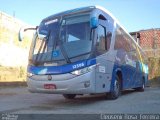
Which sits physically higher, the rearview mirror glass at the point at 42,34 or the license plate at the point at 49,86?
the rearview mirror glass at the point at 42,34

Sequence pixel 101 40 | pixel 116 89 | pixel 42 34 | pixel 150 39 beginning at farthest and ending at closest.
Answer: pixel 150 39, pixel 116 89, pixel 42 34, pixel 101 40

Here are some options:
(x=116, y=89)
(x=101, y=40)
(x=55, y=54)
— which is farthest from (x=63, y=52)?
(x=116, y=89)

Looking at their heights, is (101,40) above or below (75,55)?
above

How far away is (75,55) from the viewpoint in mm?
10797

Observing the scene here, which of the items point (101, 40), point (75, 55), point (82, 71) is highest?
point (101, 40)

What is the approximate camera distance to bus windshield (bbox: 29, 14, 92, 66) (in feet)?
35.6

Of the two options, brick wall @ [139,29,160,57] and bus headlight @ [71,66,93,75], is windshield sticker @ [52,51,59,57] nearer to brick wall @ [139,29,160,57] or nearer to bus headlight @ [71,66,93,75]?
bus headlight @ [71,66,93,75]

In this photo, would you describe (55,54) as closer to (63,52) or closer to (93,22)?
(63,52)

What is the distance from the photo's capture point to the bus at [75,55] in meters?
10.7

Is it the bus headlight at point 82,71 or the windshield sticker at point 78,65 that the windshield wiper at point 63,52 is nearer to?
the windshield sticker at point 78,65

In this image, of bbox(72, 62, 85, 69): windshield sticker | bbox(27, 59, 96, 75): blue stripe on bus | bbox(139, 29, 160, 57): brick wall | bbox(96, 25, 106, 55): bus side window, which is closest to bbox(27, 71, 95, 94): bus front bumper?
bbox(27, 59, 96, 75): blue stripe on bus

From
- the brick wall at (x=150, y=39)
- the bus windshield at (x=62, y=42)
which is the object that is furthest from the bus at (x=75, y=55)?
the brick wall at (x=150, y=39)

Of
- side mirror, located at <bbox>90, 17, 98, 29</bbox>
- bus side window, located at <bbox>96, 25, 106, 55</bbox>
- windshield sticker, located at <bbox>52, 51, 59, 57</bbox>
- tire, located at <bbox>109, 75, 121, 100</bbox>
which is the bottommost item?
tire, located at <bbox>109, 75, 121, 100</bbox>

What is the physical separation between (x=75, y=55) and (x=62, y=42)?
69cm
